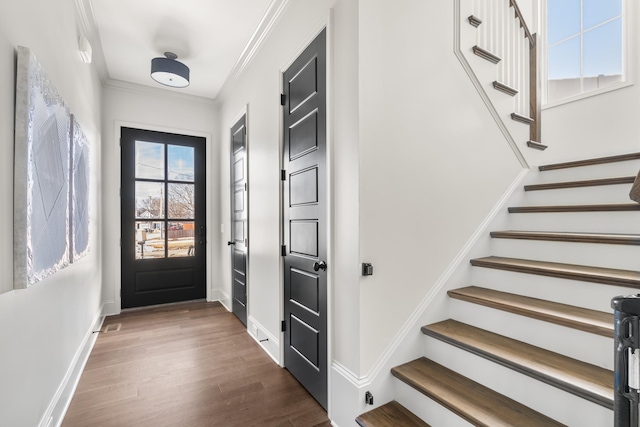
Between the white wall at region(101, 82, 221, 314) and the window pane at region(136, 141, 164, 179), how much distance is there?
0.23 meters

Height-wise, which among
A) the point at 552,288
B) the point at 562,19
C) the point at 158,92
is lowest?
the point at 552,288

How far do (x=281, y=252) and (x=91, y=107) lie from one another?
7.91 ft

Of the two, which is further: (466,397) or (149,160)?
(149,160)

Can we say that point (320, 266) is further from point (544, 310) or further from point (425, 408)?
point (544, 310)

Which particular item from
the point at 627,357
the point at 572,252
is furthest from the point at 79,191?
the point at 572,252

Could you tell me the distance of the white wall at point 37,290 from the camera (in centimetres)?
113

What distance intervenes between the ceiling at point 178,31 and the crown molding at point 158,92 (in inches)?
6.6

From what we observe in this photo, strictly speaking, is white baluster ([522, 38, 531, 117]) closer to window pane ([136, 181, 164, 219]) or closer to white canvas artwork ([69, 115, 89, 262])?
white canvas artwork ([69, 115, 89, 262])

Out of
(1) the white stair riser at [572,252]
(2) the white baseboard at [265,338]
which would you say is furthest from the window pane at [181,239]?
(1) the white stair riser at [572,252]

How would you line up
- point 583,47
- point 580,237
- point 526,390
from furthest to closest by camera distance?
point 583,47, point 580,237, point 526,390

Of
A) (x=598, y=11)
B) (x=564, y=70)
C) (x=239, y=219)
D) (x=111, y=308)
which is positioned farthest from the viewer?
(x=111, y=308)

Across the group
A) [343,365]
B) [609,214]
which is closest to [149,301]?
[343,365]

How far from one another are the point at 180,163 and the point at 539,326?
169 inches

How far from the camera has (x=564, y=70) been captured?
3.24 m
